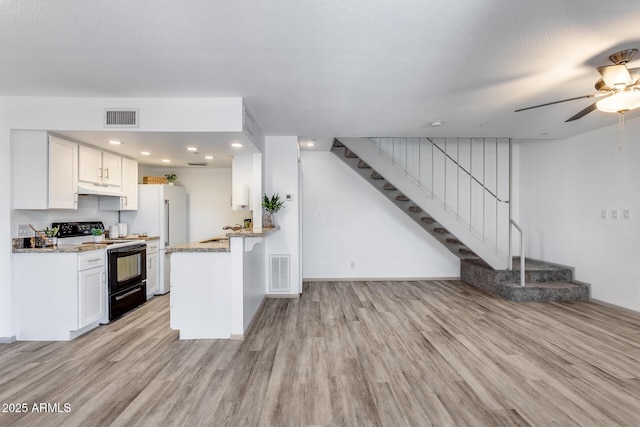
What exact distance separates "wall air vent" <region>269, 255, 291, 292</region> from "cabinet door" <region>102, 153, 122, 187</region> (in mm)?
2550

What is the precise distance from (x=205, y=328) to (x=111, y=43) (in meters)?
2.74

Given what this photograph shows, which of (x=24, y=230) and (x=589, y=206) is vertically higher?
(x=589, y=206)

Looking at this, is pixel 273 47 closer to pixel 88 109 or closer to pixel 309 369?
pixel 88 109

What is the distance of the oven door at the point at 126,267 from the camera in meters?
3.81

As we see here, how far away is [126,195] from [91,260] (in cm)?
150

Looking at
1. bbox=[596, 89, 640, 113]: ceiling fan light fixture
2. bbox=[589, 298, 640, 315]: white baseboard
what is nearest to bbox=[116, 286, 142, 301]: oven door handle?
bbox=[596, 89, 640, 113]: ceiling fan light fixture

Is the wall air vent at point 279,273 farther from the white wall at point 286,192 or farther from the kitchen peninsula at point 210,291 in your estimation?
the kitchen peninsula at point 210,291

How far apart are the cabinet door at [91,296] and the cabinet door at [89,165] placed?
124 centimetres

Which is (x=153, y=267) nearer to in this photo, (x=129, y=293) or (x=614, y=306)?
(x=129, y=293)

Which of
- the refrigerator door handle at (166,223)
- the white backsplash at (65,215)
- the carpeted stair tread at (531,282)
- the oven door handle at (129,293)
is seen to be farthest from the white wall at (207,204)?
the carpeted stair tread at (531,282)

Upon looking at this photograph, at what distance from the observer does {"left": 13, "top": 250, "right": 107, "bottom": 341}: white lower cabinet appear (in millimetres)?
3252

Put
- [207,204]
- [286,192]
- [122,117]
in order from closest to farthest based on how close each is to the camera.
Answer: [122,117] → [286,192] → [207,204]

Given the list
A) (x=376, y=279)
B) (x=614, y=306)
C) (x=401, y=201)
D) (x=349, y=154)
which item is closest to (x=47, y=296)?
(x=349, y=154)

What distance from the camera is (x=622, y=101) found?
2.36 meters
